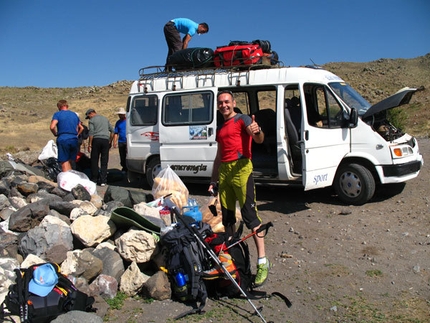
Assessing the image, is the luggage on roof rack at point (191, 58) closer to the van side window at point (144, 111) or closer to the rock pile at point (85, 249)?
the van side window at point (144, 111)

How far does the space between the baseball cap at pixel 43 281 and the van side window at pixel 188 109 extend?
4.91m

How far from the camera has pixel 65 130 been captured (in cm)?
870

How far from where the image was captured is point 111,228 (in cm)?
539

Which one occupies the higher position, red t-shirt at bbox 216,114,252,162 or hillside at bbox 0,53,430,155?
hillside at bbox 0,53,430,155

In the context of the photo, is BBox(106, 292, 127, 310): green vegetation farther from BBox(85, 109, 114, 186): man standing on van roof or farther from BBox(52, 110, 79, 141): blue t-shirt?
BBox(85, 109, 114, 186): man standing on van roof

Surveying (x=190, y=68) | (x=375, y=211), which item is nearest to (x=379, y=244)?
(x=375, y=211)

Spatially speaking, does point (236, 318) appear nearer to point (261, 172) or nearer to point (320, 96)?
point (261, 172)

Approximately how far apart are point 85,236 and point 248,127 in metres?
2.29

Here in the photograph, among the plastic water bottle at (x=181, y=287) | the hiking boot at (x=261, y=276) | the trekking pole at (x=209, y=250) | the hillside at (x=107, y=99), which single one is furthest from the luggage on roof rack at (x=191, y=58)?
the hillside at (x=107, y=99)

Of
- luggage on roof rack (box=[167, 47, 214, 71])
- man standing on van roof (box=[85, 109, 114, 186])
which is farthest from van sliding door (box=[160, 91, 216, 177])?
man standing on van roof (box=[85, 109, 114, 186])

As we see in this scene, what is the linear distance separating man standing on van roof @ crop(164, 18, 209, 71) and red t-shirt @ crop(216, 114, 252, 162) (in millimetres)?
5342

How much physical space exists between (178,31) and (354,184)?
16.1ft

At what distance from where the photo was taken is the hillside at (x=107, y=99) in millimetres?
25688

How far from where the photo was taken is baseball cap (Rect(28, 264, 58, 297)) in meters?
3.85
